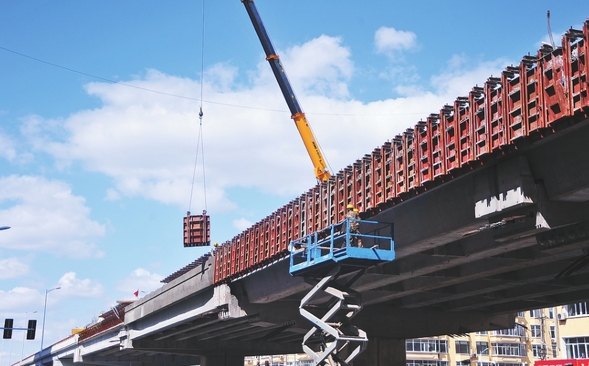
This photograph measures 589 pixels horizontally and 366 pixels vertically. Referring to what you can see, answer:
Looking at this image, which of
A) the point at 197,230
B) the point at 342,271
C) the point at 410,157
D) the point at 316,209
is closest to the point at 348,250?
the point at 342,271

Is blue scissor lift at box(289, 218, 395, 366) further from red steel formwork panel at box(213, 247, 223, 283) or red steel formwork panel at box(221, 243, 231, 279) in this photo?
red steel formwork panel at box(213, 247, 223, 283)

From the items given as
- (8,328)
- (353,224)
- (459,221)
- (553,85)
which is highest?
(553,85)

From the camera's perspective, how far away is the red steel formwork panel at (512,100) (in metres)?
18.2

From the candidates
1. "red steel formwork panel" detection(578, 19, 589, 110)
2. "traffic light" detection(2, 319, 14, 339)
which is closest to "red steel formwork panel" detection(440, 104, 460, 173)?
"red steel formwork panel" detection(578, 19, 589, 110)

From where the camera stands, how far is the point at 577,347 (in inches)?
2463

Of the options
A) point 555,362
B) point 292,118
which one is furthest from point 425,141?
point 292,118

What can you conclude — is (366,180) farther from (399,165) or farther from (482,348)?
(482,348)

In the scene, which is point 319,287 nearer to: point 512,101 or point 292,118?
point 512,101

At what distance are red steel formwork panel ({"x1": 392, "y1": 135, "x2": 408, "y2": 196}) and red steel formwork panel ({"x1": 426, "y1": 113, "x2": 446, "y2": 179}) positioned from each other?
1367mm

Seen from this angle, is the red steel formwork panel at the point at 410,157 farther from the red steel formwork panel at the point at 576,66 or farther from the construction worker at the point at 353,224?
the red steel formwork panel at the point at 576,66

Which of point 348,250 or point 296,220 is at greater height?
point 296,220

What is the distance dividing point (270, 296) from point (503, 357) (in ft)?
225

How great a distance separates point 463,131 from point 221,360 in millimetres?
45058

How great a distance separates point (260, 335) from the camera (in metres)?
57.2
